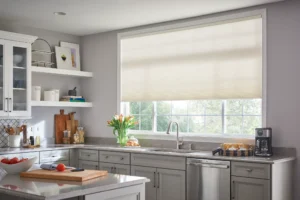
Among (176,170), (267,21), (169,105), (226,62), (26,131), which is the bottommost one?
(176,170)

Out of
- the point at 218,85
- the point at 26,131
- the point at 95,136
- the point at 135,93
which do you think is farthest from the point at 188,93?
the point at 26,131

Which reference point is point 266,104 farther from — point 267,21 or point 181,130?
point 181,130

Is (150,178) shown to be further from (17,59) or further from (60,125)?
(17,59)

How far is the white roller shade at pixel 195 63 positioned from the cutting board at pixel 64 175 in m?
2.41

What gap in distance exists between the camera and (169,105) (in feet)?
20.0

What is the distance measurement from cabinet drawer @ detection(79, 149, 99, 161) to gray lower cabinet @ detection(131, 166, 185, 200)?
0.80m

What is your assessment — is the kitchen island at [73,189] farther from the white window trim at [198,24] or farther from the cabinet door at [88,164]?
the cabinet door at [88,164]

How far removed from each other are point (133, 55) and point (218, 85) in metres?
1.51

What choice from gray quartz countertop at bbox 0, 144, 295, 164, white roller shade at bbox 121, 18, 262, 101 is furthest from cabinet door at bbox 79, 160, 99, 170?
white roller shade at bbox 121, 18, 262, 101

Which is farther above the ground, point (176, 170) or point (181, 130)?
point (181, 130)

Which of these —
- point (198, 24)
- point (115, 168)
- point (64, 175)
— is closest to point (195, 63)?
point (198, 24)

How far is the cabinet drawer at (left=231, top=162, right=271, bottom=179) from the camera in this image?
4141mm

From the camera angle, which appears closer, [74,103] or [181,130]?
[181,130]

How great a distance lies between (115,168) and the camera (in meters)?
5.58
